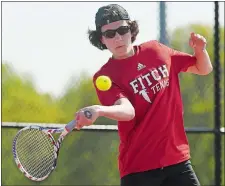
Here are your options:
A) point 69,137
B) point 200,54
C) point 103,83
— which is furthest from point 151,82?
point 69,137

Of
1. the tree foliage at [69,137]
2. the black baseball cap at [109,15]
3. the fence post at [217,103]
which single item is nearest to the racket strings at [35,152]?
the black baseball cap at [109,15]

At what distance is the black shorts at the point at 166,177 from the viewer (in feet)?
13.0

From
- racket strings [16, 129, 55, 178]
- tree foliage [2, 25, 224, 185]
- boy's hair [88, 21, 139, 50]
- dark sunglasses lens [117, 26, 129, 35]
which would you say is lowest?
tree foliage [2, 25, 224, 185]

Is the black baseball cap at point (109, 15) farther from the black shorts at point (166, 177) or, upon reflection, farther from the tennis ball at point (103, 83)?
the black shorts at point (166, 177)

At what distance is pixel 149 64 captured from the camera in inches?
157

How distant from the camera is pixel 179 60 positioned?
4.17m

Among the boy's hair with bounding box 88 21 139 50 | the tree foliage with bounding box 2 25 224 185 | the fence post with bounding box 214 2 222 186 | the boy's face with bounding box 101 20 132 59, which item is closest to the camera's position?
the boy's face with bounding box 101 20 132 59

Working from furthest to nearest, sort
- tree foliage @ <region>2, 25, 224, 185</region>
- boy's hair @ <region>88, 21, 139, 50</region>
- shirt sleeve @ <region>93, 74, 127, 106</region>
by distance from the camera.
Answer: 1. tree foliage @ <region>2, 25, 224, 185</region>
2. boy's hair @ <region>88, 21, 139, 50</region>
3. shirt sleeve @ <region>93, 74, 127, 106</region>

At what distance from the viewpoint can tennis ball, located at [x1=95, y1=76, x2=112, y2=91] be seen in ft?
12.8

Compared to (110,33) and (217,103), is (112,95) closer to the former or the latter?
(110,33)

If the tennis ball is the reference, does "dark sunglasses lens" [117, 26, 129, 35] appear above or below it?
above

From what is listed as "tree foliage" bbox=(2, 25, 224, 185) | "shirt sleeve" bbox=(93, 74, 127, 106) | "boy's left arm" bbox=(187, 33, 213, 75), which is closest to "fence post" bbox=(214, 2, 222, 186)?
"tree foliage" bbox=(2, 25, 224, 185)

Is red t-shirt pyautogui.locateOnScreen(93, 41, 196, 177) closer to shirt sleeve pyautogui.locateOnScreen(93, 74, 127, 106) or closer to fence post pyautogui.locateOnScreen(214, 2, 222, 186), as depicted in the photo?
shirt sleeve pyautogui.locateOnScreen(93, 74, 127, 106)

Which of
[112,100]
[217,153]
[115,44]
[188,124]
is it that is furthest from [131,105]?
[188,124]
